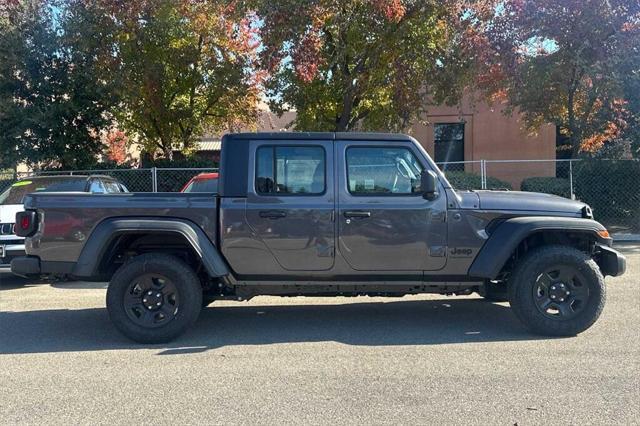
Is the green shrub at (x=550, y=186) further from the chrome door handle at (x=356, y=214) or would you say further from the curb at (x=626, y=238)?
the chrome door handle at (x=356, y=214)

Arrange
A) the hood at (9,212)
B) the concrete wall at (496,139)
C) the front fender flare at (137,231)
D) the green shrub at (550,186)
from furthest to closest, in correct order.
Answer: the concrete wall at (496,139) < the green shrub at (550,186) < the hood at (9,212) < the front fender flare at (137,231)

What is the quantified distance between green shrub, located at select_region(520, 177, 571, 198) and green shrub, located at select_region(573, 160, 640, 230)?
568 mm

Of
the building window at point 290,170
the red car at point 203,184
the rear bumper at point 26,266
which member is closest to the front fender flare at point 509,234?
the building window at point 290,170

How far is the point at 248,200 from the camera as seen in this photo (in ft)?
19.1

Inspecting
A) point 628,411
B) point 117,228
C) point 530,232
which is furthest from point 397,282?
point 117,228

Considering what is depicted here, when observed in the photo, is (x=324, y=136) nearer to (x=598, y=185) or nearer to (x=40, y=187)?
(x=40, y=187)

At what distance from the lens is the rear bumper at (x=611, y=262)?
5949 mm

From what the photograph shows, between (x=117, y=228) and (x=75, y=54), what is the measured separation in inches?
472

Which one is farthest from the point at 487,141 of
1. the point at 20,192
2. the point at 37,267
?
the point at 37,267

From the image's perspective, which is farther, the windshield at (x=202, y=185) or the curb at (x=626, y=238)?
the curb at (x=626, y=238)

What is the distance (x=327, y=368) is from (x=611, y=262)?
127 inches

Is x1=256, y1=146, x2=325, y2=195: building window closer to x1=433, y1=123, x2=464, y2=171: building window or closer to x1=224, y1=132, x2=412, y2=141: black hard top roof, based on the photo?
x1=224, y1=132, x2=412, y2=141: black hard top roof

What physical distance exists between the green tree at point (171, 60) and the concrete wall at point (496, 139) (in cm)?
775

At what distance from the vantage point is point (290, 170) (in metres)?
5.94
